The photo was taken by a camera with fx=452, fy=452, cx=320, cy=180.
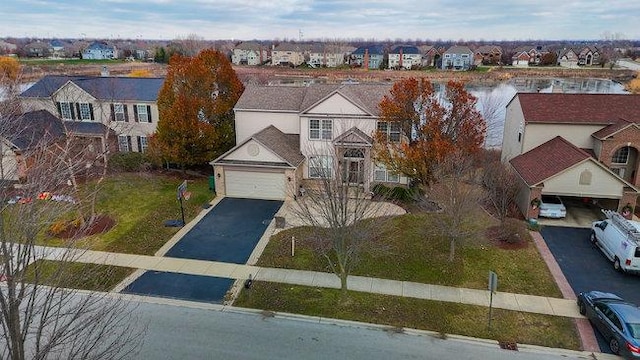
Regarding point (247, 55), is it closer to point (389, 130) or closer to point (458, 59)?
point (458, 59)

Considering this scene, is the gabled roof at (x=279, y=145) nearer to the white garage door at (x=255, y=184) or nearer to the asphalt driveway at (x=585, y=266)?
the white garage door at (x=255, y=184)

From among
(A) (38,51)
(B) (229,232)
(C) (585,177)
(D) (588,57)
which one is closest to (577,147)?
(C) (585,177)

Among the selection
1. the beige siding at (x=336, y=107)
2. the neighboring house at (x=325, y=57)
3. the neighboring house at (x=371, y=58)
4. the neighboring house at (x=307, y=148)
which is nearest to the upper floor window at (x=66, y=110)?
the neighboring house at (x=307, y=148)

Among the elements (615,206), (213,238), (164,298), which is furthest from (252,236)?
(615,206)

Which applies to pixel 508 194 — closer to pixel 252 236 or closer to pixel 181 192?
pixel 252 236

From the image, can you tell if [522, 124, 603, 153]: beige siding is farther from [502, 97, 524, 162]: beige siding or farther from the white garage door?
the white garage door

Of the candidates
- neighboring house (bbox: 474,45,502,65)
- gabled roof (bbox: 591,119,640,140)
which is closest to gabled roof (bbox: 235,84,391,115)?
gabled roof (bbox: 591,119,640,140)
